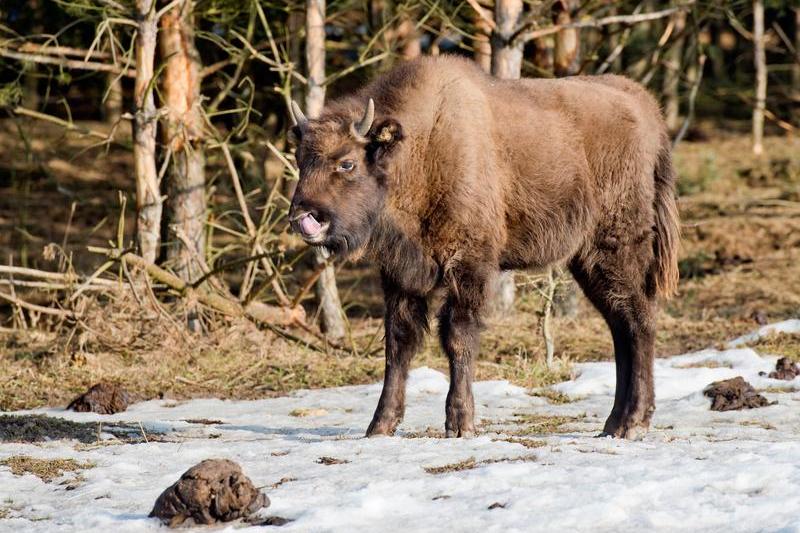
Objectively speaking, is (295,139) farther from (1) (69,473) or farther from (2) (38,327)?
(2) (38,327)

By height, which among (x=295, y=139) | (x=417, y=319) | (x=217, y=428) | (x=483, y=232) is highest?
(x=295, y=139)

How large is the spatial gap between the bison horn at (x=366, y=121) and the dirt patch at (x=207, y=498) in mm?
2622

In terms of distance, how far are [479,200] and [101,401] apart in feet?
10.7

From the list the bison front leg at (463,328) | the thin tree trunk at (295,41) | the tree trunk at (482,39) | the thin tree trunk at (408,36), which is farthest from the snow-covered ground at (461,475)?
the thin tree trunk at (295,41)

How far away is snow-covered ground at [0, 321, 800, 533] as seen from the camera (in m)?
5.29

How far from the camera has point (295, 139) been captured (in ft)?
24.9

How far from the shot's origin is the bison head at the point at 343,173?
7.23m

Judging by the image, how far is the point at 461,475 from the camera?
5.92 metres

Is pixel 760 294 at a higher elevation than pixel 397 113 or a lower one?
lower

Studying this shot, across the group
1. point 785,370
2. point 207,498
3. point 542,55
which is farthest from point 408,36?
point 207,498

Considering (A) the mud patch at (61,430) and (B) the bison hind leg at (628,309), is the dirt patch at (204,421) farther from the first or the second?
(B) the bison hind leg at (628,309)

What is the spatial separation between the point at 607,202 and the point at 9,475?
4.00 meters

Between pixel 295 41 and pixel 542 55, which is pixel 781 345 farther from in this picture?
pixel 295 41

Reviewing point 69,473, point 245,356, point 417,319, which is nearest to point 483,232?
point 417,319
